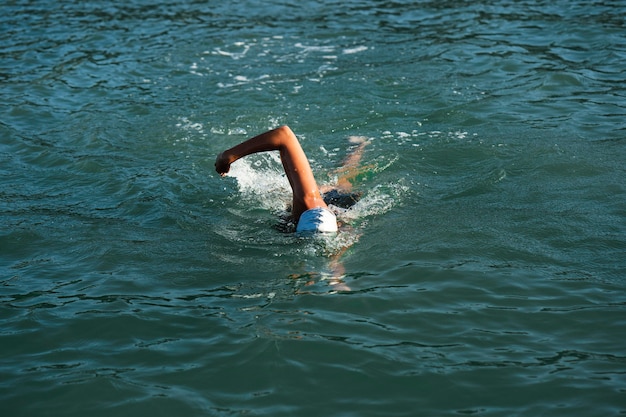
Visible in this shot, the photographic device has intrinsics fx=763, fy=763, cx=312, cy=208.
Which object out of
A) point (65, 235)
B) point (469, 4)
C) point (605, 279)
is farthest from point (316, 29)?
point (605, 279)

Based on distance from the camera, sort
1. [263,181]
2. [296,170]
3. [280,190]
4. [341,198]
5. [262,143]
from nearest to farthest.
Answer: [262,143], [296,170], [341,198], [280,190], [263,181]

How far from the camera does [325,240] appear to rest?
688 centimetres

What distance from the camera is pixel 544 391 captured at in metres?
4.77

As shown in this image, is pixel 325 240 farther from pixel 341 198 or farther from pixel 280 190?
pixel 280 190

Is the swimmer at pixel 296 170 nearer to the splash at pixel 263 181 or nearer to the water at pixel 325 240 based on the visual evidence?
the water at pixel 325 240

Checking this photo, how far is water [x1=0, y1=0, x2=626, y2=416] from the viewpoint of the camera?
4996 millimetres

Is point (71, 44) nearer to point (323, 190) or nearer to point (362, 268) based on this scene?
point (323, 190)

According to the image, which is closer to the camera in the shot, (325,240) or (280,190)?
(325,240)

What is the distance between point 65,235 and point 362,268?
9.84 ft

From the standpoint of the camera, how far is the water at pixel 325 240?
4996mm

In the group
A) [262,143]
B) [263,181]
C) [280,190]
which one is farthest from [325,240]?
[263,181]

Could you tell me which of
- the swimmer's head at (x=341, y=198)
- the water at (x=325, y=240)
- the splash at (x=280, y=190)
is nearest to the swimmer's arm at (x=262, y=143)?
the water at (x=325, y=240)

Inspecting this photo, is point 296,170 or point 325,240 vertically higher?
point 296,170

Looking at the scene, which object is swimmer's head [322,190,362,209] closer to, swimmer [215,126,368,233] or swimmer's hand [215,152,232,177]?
swimmer [215,126,368,233]
